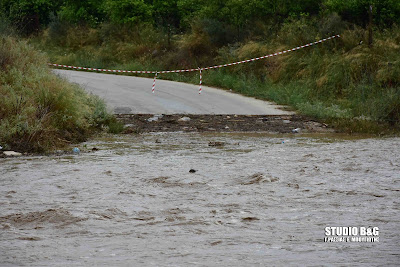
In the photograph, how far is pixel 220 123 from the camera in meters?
19.3

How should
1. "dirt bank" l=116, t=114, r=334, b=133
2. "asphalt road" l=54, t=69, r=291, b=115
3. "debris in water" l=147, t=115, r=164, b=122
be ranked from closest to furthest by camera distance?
"dirt bank" l=116, t=114, r=334, b=133 → "debris in water" l=147, t=115, r=164, b=122 → "asphalt road" l=54, t=69, r=291, b=115

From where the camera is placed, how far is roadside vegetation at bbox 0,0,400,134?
2164cm

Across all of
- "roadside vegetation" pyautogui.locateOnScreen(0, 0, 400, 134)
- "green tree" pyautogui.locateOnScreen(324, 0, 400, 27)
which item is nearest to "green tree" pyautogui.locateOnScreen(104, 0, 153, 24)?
"roadside vegetation" pyautogui.locateOnScreen(0, 0, 400, 134)

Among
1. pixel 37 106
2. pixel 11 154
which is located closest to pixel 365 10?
pixel 37 106

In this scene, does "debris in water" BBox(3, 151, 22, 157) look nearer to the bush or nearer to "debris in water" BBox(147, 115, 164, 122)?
the bush

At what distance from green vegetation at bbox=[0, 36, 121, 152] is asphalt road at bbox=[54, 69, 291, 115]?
2.21 m

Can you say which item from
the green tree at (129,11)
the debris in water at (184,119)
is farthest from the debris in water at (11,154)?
the green tree at (129,11)

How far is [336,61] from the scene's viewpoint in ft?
77.7

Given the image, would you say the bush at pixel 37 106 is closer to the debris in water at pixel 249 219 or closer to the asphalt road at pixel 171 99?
the asphalt road at pixel 171 99

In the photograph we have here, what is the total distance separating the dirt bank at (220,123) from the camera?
726 inches

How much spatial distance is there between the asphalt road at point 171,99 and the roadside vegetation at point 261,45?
3.61 feet

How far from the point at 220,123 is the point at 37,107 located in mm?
5223

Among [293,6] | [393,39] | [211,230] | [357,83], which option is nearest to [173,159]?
[211,230]

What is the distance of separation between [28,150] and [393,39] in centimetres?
1409
